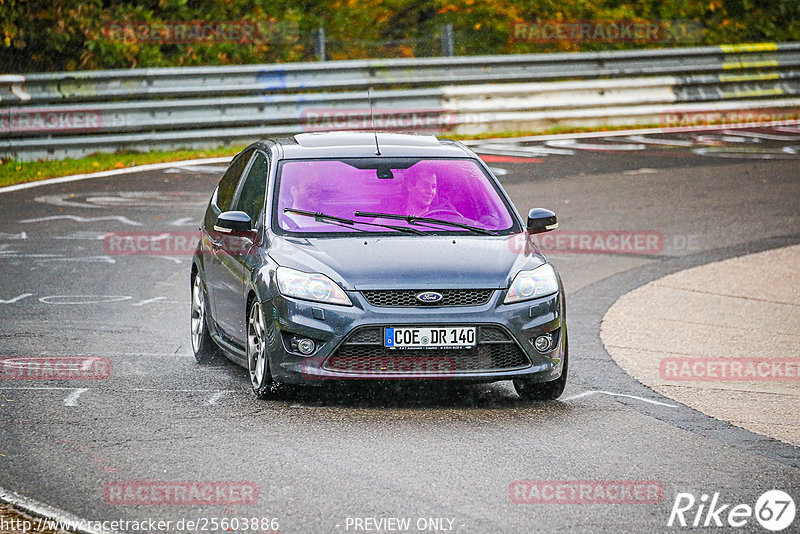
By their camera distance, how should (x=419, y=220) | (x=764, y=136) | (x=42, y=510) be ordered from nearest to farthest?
(x=42, y=510) → (x=419, y=220) → (x=764, y=136)

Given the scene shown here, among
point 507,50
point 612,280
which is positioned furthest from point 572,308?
point 507,50

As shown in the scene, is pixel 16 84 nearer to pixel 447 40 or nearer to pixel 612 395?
pixel 447 40

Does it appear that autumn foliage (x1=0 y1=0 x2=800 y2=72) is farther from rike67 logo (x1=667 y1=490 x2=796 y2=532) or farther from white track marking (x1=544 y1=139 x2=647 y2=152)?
rike67 logo (x1=667 y1=490 x2=796 y2=532)

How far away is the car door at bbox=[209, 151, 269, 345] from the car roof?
228 mm

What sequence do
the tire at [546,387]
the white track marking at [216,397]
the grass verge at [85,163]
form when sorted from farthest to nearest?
the grass verge at [85,163] < the tire at [546,387] < the white track marking at [216,397]

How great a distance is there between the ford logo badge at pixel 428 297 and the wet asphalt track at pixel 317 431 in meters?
0.64

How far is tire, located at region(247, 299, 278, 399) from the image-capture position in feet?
26.0

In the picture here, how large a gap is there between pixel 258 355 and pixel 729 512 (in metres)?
3.22

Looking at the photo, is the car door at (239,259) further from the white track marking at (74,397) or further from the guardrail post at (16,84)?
the guardrail post at (16,84)

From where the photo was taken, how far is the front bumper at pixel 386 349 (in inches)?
300

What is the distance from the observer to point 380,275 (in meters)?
7.75

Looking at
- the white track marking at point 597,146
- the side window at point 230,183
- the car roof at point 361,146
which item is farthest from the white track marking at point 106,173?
the car roof at point 361,146

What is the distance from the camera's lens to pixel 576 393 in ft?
27.6

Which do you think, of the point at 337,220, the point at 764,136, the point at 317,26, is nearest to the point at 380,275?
→ the point at 337,220
